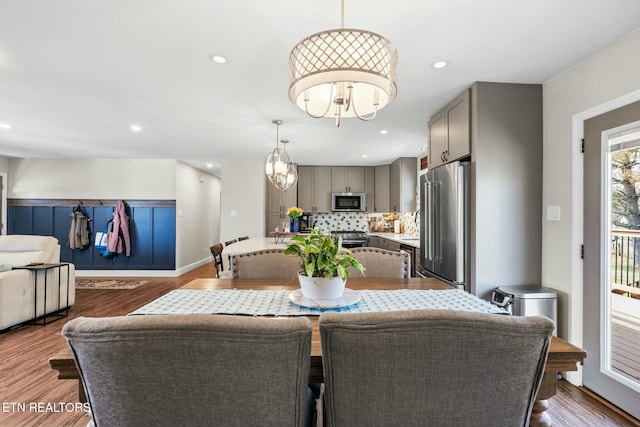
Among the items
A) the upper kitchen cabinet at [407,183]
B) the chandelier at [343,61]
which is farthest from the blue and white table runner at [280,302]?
the upper kitchen cabinet at [407,183]

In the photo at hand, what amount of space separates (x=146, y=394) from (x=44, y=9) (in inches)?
77.5

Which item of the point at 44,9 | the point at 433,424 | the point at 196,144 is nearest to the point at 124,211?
the point at 196,144

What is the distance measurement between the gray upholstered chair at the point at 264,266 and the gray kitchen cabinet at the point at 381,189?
419cm

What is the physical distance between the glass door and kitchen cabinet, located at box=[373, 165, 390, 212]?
398cm

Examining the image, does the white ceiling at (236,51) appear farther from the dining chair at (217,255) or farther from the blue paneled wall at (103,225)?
the blue paneled wall at (103,225)

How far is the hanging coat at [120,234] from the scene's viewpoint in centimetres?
568

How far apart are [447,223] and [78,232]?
6338mm

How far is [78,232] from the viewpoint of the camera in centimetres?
573

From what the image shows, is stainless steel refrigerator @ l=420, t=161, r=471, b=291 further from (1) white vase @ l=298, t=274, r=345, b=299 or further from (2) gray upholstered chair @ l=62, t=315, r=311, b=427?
(2) gray upholstered chair @ l=62, t=315, r=311, b=427

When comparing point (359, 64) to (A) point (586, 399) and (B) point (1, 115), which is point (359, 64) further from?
(B) point (1, 115)

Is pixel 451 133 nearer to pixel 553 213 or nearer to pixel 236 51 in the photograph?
pixel 553 213

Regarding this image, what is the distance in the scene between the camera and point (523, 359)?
0.73 m

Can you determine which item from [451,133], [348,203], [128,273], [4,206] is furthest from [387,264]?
[4,206]

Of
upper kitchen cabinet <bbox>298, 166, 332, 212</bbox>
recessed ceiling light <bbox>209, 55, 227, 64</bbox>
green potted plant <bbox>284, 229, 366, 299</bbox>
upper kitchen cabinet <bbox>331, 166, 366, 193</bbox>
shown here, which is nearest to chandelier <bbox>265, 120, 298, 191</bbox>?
recessed ceiling light <bbox>209, 55, 227, 64</bbox>
